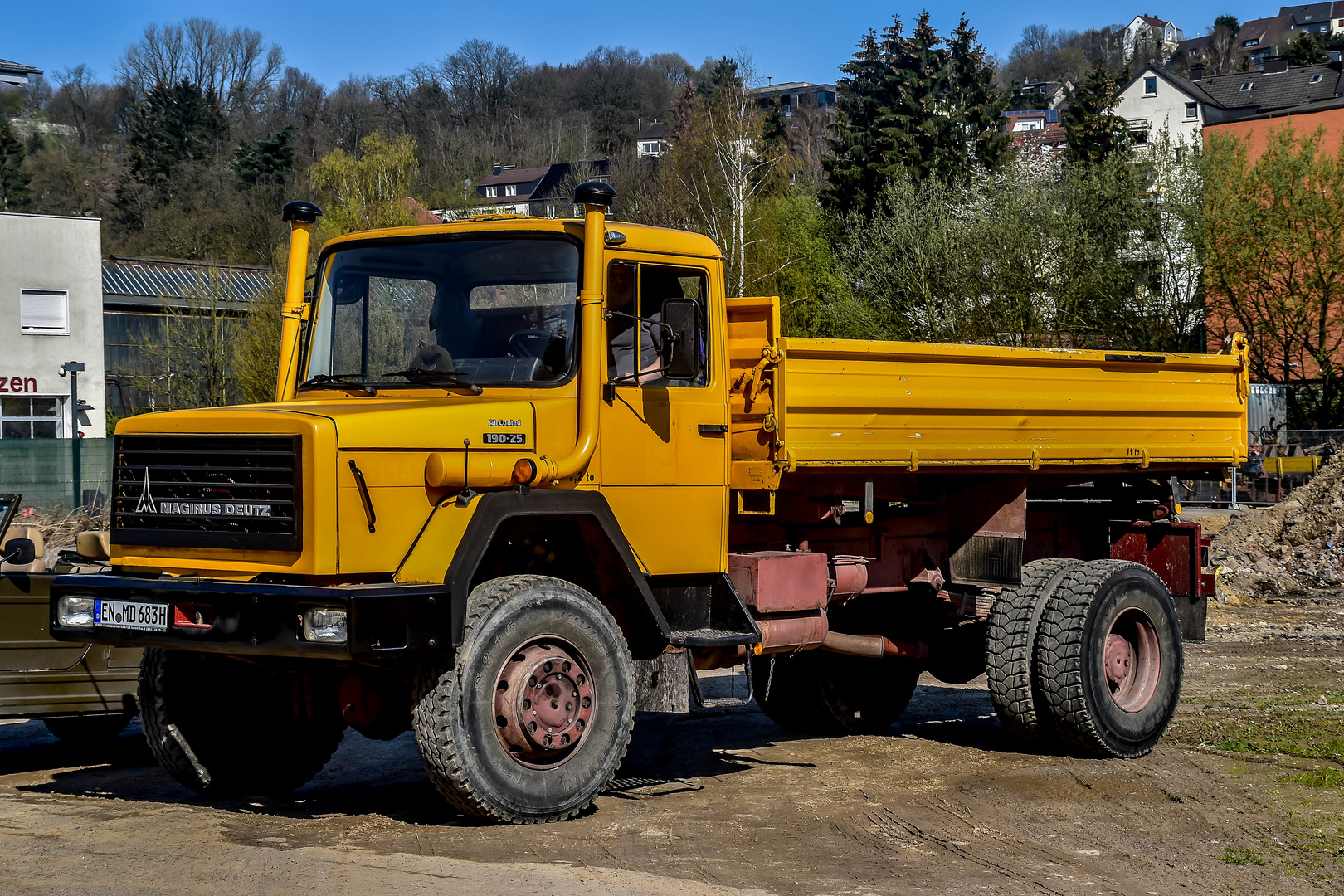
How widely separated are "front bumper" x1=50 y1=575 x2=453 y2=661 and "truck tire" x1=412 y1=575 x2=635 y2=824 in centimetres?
28

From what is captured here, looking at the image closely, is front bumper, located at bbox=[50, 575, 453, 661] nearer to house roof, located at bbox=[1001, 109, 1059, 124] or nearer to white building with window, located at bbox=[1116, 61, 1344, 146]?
white building with window, located at bbox=[1116, 61, 1344, 146]

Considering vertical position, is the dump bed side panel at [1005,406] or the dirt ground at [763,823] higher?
the dump bed side panel at [1005,406]

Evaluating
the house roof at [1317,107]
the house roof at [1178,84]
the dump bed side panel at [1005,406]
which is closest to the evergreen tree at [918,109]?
the house roof at [1317,107]

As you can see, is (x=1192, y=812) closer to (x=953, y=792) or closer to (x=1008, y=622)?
(x=953, y=792)

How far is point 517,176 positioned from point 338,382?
102 m

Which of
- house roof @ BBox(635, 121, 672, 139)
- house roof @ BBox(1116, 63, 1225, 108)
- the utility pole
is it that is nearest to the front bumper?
the utility pole

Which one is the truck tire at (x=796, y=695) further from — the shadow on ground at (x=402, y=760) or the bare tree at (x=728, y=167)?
the bare tree at (x=728, y=167)

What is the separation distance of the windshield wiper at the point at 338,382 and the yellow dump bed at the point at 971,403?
1.97 meters

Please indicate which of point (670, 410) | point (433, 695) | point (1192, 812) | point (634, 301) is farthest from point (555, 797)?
point (1192, 812)

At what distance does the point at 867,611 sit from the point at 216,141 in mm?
78137

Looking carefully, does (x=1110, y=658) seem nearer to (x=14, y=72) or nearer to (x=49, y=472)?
(x=49, y=472)

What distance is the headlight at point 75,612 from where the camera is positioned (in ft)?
22.2

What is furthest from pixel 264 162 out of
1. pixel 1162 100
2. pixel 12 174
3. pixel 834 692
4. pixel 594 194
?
pixel 594 194

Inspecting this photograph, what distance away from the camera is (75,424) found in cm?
3997
